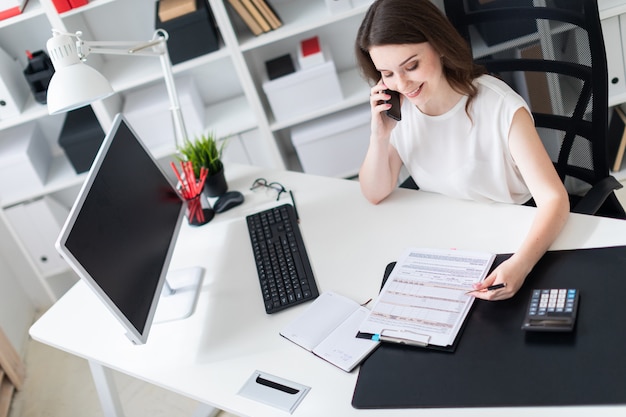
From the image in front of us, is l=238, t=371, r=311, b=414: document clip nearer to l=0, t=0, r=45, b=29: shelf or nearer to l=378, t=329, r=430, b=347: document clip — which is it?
l=378, t=329, r=430, b=347: document clip

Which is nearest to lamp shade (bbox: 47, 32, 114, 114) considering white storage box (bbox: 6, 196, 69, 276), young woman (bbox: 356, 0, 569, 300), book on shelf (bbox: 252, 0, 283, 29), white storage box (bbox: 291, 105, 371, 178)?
young woman (bbox: 356, 0, 569, 300)

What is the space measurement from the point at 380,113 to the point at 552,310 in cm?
73

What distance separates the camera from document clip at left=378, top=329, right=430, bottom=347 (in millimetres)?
1271

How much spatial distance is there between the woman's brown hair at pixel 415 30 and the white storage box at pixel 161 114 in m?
1.23

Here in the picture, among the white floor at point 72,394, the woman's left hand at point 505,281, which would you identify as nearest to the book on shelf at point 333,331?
the woman's left hand at point 505,281

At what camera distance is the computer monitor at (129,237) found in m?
1.34

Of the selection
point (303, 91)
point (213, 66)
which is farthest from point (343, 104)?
point (213, 66)

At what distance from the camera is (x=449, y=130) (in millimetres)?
1702

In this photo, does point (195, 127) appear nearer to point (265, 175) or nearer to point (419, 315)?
point (265, 175)

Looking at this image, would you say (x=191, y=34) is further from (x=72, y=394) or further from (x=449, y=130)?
(x=72, y=394)

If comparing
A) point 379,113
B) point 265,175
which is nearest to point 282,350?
point 379,113

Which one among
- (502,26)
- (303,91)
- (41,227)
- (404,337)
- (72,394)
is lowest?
(72,394)

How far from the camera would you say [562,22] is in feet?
5.32

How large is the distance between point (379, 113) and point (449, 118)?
185 mm
